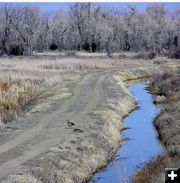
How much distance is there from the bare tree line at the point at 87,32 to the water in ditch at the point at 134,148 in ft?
250

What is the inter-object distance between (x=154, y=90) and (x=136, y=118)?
17305 mm

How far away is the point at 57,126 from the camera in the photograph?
2788 centimetres

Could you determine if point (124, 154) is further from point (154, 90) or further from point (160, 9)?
point (160, 9)

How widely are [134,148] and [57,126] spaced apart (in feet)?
15.8

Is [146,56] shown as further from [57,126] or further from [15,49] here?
[57,126]

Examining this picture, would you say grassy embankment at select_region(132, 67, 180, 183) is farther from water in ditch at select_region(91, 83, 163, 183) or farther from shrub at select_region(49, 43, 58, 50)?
shrub at select_region(49, 43, 58, 50)

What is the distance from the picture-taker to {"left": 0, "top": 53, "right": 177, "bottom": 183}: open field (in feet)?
64.2

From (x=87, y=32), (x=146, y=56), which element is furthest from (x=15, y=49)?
(x=146, y=56)

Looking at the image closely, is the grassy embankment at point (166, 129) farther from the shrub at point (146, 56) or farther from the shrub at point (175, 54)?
the shrub at point (146, 56)

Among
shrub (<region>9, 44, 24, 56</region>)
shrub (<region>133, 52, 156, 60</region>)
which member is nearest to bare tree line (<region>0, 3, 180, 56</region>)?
shrub (<region>9, 44, 24, 56</region>)

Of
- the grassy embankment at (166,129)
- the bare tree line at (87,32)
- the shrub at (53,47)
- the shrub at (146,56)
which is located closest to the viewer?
the grassy embankment at (166,129)

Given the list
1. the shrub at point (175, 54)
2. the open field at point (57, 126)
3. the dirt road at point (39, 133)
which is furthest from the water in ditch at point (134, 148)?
the shrub at point (175, 54)

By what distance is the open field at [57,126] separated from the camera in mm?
19562

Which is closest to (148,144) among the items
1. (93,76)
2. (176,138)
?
(176,138)
